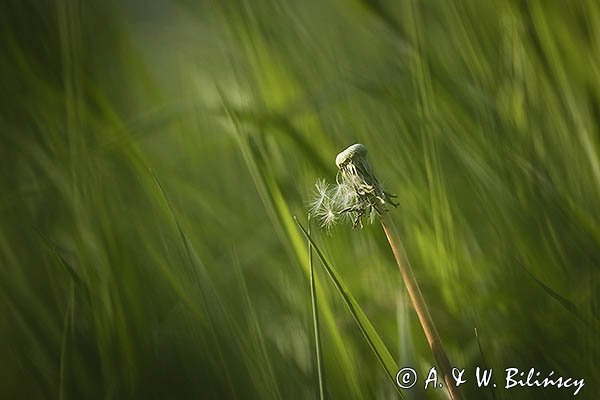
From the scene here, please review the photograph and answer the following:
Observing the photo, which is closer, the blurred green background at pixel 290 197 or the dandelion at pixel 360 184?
the dandelion at pixel 360 184

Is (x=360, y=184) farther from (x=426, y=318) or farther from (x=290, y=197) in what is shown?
(x=290, y=197)

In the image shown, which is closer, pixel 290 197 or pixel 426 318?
pixel 426 318

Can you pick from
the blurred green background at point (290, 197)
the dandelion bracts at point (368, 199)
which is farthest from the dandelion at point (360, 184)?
the blurred green background at point (290, 197)

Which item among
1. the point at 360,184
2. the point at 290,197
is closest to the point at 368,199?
the point at 360,184

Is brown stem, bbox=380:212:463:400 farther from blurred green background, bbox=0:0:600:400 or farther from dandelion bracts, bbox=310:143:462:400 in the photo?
blurred green background, bbox=0:0:600:400

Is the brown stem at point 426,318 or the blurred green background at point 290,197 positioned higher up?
the blurred green background at point 290,197

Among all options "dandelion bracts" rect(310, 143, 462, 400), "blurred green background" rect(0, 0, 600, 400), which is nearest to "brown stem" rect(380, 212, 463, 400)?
"dandelion bracts" rect(310, 143, 462, 400)

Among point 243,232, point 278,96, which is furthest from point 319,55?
point 243,232

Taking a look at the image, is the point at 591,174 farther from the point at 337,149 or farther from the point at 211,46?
the point at 211,46

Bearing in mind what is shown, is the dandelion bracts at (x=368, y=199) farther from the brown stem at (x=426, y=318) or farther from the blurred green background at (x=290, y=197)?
the blurred green background at (x=290, y=197)
